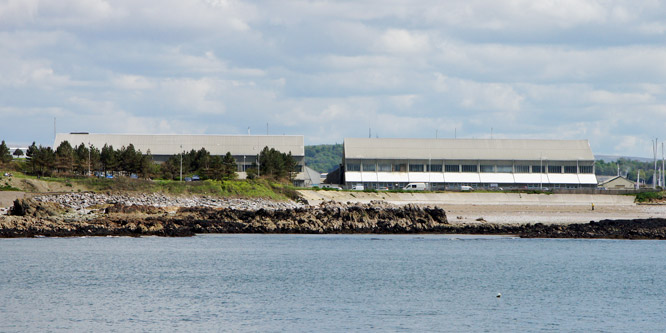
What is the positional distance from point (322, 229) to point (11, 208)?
24.5m

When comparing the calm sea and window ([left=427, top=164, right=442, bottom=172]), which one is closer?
the calm sea

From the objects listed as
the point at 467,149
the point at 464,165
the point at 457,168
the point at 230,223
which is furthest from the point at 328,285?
the point at 467,149

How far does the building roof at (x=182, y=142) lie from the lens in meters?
128

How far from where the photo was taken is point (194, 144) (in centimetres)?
12925

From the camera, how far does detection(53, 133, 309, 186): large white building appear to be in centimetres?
12756

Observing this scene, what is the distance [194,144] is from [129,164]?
85.8ft

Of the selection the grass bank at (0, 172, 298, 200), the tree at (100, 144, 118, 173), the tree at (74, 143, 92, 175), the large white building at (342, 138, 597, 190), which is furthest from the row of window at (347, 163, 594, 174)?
the tree at (74, 143, 92, 175)

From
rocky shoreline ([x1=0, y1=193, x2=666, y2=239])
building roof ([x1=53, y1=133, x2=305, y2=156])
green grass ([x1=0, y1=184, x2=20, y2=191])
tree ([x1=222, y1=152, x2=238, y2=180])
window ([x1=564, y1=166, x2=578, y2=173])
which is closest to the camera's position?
rocky shoreline ([x1=0, y1=193, x2=666, y2=239])

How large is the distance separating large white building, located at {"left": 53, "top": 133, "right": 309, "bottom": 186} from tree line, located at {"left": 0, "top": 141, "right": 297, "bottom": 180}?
1202 centimetres

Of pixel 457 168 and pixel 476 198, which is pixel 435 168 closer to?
pixel 457 168

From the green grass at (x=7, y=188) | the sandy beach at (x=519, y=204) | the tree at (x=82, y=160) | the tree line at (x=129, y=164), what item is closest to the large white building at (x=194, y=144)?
the tree line at (x=129, y=164)

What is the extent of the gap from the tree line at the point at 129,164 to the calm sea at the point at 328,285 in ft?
152

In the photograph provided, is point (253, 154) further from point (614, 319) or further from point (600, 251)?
point (614, 319)

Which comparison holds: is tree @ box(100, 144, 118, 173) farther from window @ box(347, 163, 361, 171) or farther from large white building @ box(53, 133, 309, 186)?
window @ box(347, 163, 361, 171)
